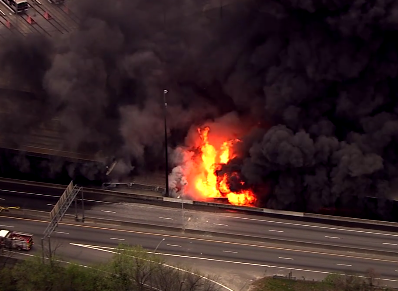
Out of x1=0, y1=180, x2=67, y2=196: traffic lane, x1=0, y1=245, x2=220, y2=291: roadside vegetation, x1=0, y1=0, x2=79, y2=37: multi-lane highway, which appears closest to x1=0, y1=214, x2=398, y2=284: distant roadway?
x1=0, y1=245, x2=220, y2=291: roadside vegetation

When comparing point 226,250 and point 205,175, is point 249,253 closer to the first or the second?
point 226,250

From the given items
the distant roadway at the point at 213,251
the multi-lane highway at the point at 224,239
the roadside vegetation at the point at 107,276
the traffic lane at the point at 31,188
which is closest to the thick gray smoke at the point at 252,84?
the multi-lane highway at the point at 224,239

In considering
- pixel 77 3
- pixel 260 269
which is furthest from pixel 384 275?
pixel 77 3

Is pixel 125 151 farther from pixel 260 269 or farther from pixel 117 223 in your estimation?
pixel 260 269

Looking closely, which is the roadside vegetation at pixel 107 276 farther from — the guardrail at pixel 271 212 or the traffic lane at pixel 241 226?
the guardrail at pixel 271 212

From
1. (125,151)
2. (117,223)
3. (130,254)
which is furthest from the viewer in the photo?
(125,151)

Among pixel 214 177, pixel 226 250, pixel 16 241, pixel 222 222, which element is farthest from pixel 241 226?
pixel 16 241
